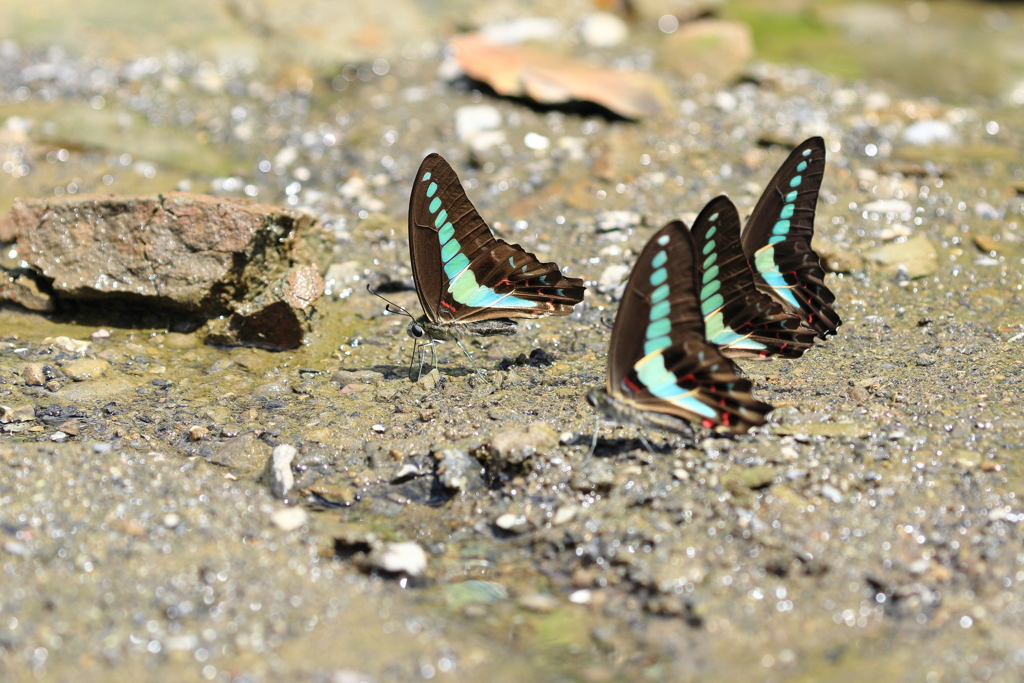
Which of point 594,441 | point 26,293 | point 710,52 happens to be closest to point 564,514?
point 594,441

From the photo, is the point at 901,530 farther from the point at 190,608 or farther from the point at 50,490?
the point at 50,490

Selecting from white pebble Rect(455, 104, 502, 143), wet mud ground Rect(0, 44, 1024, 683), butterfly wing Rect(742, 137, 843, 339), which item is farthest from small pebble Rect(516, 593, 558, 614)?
white pebble Rect(455, 104, 502, 143)

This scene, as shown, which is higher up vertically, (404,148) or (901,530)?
(404,148)

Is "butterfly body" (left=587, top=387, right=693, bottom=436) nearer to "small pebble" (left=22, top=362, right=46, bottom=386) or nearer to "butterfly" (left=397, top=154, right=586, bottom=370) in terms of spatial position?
"butterfly" (left=397, top=154, right=586, bottom=370)

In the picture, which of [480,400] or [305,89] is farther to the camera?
[305,89]

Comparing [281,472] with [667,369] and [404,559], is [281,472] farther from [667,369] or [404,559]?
[667,369]

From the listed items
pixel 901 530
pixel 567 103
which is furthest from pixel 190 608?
pixel 567 103

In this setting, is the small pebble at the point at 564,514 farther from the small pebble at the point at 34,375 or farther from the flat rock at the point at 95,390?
the small pebble at the point at 34,375
